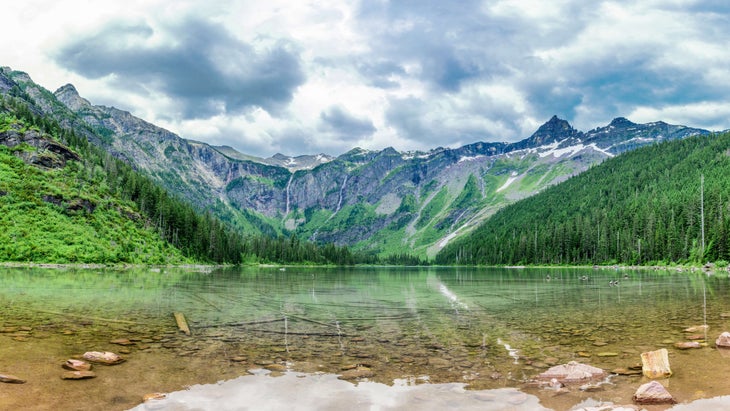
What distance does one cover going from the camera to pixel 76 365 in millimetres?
14438

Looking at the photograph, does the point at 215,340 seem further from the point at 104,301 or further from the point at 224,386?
the point at 104,301

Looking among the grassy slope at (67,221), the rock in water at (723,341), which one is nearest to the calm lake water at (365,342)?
the rock in water at (723,341)

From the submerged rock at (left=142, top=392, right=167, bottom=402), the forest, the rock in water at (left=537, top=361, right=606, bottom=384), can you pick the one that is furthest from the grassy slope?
the rock in water at (left=537, top=361, right=606, bottom=384)

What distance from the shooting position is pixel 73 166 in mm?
149125

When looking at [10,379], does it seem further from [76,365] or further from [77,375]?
[76,365]

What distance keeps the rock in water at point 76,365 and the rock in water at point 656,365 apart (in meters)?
18.7

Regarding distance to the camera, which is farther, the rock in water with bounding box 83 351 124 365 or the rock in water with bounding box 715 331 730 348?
the rock in water with bounding box 715 331 730 348

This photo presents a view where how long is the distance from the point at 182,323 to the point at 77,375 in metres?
11.0

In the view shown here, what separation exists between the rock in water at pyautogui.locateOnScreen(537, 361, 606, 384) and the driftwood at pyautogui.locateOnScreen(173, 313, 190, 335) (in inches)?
662

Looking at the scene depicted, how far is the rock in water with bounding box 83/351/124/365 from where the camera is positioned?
15.4 m

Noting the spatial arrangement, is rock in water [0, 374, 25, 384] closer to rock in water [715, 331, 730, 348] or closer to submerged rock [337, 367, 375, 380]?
submerged rock [337, 367, 375, 380]

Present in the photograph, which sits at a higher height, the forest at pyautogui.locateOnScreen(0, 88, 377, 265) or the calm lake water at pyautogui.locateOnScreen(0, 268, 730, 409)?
the forest at pyautogui.locateOnScreen(0, 88, 377, 265)

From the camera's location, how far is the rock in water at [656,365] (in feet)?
46.8

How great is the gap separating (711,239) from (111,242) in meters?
163
